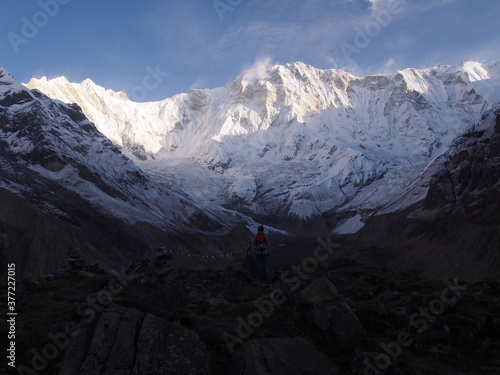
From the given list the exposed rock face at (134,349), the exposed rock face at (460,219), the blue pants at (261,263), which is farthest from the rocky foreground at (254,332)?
the exposed rock face at (460,219)

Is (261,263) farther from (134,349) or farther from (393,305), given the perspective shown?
(134,349)

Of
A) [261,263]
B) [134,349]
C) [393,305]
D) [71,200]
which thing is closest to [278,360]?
[134,349]

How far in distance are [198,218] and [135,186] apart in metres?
18.6

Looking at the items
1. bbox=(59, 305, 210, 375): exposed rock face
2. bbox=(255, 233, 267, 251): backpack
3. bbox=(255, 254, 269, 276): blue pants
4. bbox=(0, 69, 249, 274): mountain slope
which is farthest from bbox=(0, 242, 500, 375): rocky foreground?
bbox=(0, 69, 249, 274): mountain slope

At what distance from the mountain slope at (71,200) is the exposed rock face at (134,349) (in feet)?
135

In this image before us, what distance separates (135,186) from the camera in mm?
110438

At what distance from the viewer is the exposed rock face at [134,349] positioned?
8500 millimetres

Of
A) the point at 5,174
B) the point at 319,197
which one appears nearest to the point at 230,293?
the point at 5,174

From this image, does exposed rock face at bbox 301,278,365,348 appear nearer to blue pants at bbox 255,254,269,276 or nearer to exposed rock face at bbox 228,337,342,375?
exposed rock face at bbox 228,337,342,375

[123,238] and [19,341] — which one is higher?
[123,238]

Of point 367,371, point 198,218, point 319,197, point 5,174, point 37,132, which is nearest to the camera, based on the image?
point 367,371

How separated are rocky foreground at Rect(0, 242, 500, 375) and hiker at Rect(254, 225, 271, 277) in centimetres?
496

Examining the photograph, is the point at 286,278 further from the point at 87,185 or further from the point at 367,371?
the point at 87,185

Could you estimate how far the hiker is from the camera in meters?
21.9
